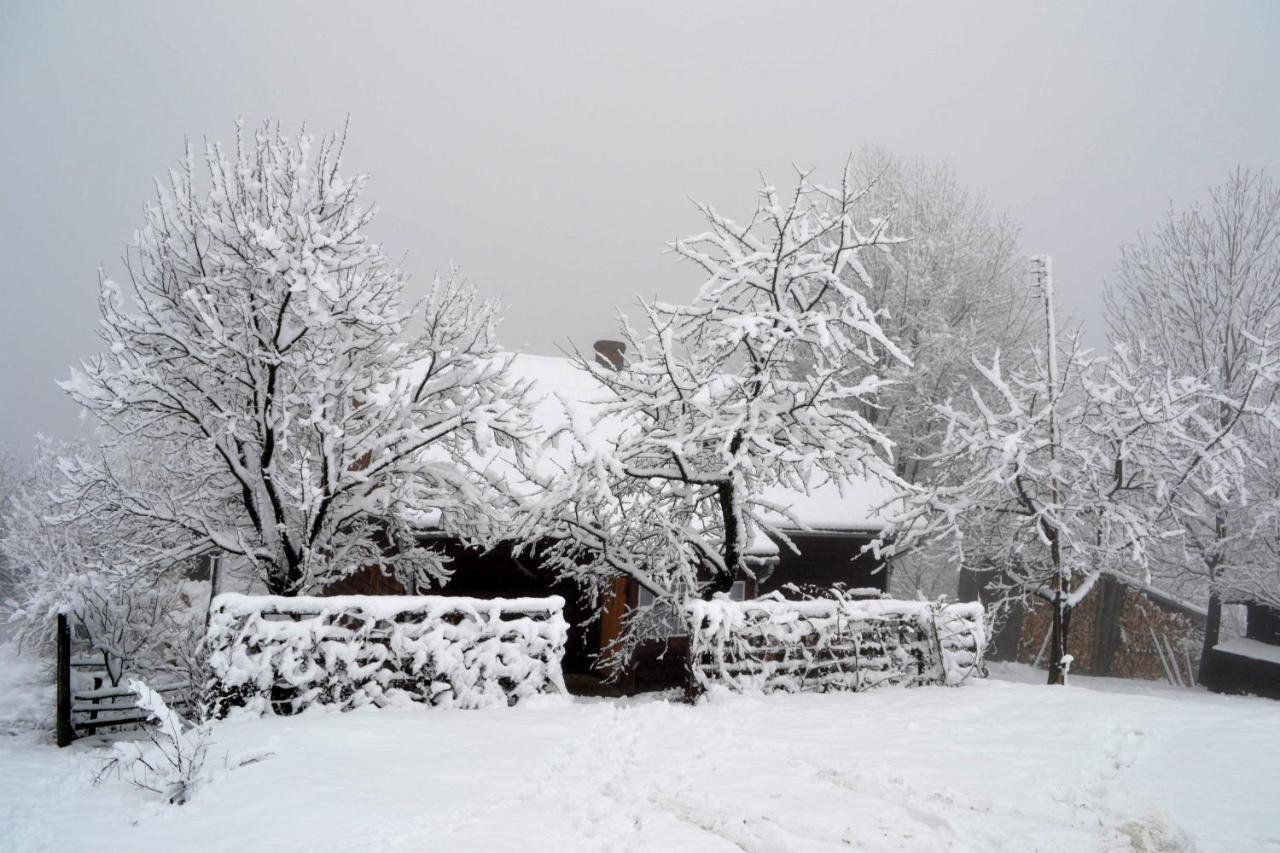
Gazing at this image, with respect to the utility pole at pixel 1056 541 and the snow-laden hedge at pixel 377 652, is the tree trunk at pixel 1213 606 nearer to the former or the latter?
the utility pole at pixel 1056 541

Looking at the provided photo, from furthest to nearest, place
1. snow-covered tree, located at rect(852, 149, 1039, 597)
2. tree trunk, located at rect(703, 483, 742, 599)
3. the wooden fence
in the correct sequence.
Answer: snow-covered tree, located at rect(852, 149, 1039, 597)
the wooden fence
tree trunk, located at rect(703, 483, 742, 599)

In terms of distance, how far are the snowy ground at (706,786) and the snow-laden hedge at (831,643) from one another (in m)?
0.91

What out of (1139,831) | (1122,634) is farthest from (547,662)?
(1122,634)

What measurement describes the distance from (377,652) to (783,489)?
13150 mm

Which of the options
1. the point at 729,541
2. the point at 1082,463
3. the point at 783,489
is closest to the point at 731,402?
the point at 729,541

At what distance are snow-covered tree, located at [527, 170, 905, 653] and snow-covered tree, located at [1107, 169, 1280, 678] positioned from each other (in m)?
12.5

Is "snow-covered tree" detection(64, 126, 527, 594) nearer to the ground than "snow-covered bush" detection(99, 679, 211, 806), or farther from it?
farther from it

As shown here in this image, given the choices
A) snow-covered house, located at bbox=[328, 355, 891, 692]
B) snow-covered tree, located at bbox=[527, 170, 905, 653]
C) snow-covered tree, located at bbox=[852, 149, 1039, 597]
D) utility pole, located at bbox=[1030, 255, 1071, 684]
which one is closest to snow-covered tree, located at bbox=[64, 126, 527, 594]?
snow-covered tree, located at bbox=[527, 170, 905, 653]

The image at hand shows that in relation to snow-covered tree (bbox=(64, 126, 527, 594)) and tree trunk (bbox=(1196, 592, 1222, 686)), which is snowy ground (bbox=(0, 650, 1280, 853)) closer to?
snow-covered tree (bbox=(64, 126, 527, 594))

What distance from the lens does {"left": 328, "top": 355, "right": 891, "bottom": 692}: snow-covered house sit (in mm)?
14359

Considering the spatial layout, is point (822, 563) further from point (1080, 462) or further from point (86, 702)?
point (86, 702)

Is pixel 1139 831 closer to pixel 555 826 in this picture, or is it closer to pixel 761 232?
pixel 555 826

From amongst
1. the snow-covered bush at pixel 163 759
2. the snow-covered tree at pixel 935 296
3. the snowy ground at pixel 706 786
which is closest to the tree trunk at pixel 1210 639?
the snow-covered tree at pixel 935 296

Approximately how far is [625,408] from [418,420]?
3.00 metres
